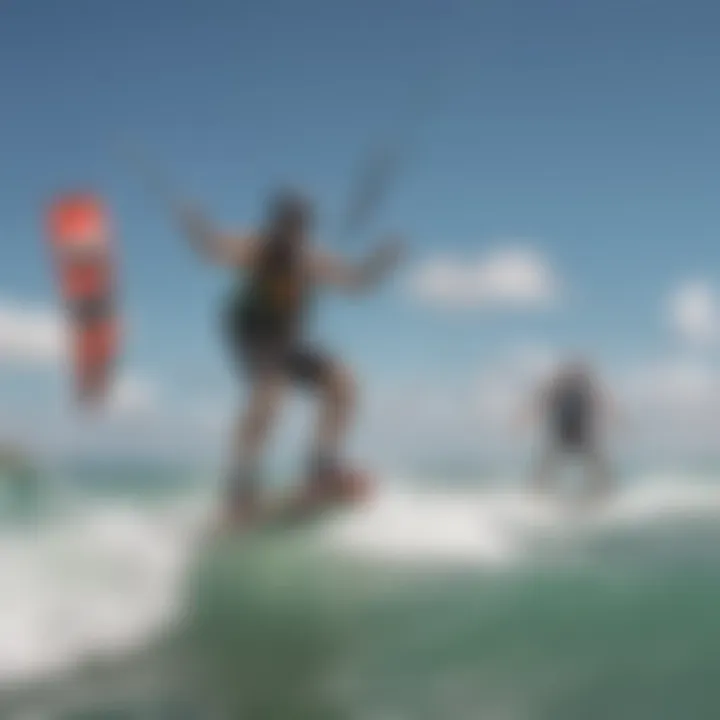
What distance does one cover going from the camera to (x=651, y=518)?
6.34 metres

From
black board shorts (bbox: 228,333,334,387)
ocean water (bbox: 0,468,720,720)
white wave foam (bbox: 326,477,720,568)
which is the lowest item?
ocean water (bbox: 0,468,720,720)

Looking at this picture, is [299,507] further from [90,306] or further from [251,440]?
[90,306]

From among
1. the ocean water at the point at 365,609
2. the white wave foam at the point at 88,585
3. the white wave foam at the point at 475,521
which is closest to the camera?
the ocean water at the point at 365,609

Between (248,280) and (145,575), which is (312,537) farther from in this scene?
(248,280)

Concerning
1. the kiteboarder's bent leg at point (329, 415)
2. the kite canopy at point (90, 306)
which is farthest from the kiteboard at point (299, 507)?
the kite canopy at point (90, 306)

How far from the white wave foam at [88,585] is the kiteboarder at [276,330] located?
470mm

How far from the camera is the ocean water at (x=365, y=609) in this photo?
4199 millimetres

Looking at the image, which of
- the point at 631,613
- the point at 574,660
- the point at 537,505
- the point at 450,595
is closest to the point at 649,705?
the point at 574,660

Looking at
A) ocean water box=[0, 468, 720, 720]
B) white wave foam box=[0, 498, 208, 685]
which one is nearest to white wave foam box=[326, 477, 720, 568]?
ocean water box=[0, 468, 720, 720]

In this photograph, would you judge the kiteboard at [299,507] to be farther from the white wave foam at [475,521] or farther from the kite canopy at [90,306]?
the kite canopy at [90,306]

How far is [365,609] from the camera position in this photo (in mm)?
5000

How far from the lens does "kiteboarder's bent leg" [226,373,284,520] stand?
5727 mm

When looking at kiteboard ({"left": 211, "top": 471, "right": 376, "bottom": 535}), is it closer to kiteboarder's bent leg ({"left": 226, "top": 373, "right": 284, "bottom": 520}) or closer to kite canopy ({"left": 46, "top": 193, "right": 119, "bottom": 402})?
kiteboarder's bent leg ({"left": 226, "top": 373, "right": 284, "bottom": 520})

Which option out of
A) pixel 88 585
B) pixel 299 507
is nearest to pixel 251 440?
pixel 299 507
